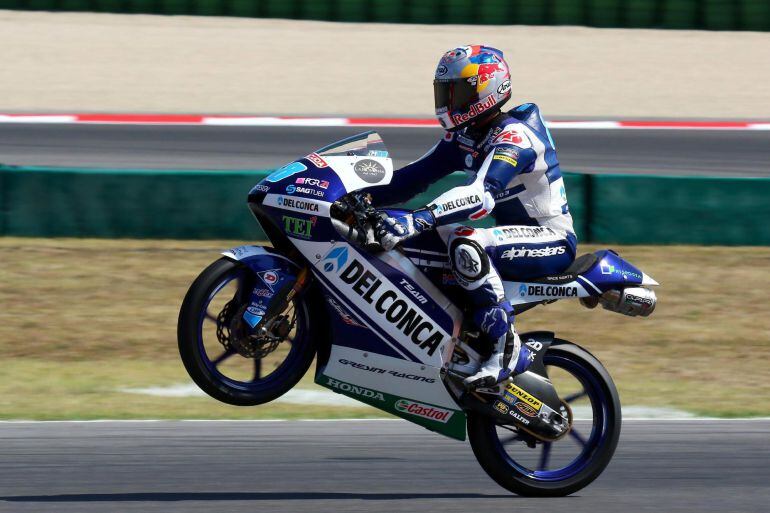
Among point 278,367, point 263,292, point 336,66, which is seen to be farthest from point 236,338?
point 336,66

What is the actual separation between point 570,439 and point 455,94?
182cm

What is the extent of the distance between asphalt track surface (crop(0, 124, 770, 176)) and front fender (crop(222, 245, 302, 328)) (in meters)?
9.37

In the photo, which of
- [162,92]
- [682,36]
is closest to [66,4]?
[162,92]

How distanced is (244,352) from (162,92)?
14.8 meters

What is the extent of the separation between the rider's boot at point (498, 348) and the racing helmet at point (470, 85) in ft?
2.94

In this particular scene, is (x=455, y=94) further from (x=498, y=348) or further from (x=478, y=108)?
(x=498, y=348)

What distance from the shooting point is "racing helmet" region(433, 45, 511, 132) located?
6.06 m

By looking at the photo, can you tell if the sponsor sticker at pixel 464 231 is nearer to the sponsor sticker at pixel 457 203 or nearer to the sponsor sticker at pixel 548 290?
the sponsor sticker at pixel 457 203

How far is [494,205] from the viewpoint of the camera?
245 inches

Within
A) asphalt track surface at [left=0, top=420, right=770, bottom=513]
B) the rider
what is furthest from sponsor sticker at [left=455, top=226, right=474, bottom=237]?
asphalt track surface at [left=0, top=420, right=770, bottom=513]

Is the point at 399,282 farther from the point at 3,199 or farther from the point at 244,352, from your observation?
the point at 3,199

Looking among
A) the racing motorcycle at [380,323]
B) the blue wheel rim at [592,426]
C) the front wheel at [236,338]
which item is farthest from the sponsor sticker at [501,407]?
the front wheel at [236,338]

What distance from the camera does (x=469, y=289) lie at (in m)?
6.05

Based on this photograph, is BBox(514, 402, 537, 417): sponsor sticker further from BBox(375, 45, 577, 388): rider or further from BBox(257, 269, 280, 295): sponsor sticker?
BBox(257, 269, 280, 295): sponsor sticker
